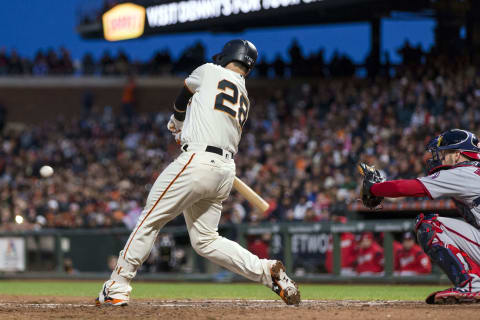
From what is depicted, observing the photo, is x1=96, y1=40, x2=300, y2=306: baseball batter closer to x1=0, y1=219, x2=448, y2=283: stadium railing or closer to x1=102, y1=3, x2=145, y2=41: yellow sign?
x1=0, y1=219, x2=448, y2=283: stadium railing

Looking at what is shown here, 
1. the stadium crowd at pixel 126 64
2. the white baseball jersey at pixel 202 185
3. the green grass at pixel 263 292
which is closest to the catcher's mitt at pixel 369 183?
the white baseball jersey at pixel 202 185

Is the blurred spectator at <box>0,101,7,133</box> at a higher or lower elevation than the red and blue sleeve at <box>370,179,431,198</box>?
lower

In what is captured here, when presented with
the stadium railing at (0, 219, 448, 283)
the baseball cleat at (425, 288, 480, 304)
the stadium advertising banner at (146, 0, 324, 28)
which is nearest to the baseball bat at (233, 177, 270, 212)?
the baseball cleat at (425, 288, 480, 304)

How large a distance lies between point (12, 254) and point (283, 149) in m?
7.51

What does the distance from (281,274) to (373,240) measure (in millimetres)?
5859

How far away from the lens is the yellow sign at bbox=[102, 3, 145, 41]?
22.5m

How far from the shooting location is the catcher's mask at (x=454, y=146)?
5.68 m

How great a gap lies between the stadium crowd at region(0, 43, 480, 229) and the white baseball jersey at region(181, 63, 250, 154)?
713cm

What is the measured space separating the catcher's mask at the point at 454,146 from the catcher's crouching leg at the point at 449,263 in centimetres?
45

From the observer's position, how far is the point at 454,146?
18.6ft

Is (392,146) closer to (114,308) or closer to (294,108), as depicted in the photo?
(294,108)

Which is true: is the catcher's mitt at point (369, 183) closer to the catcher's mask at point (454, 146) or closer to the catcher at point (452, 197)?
the catcher at point (452, 197)

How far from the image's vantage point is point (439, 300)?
5707 millimetres

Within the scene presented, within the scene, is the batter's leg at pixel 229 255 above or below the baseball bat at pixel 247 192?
below
